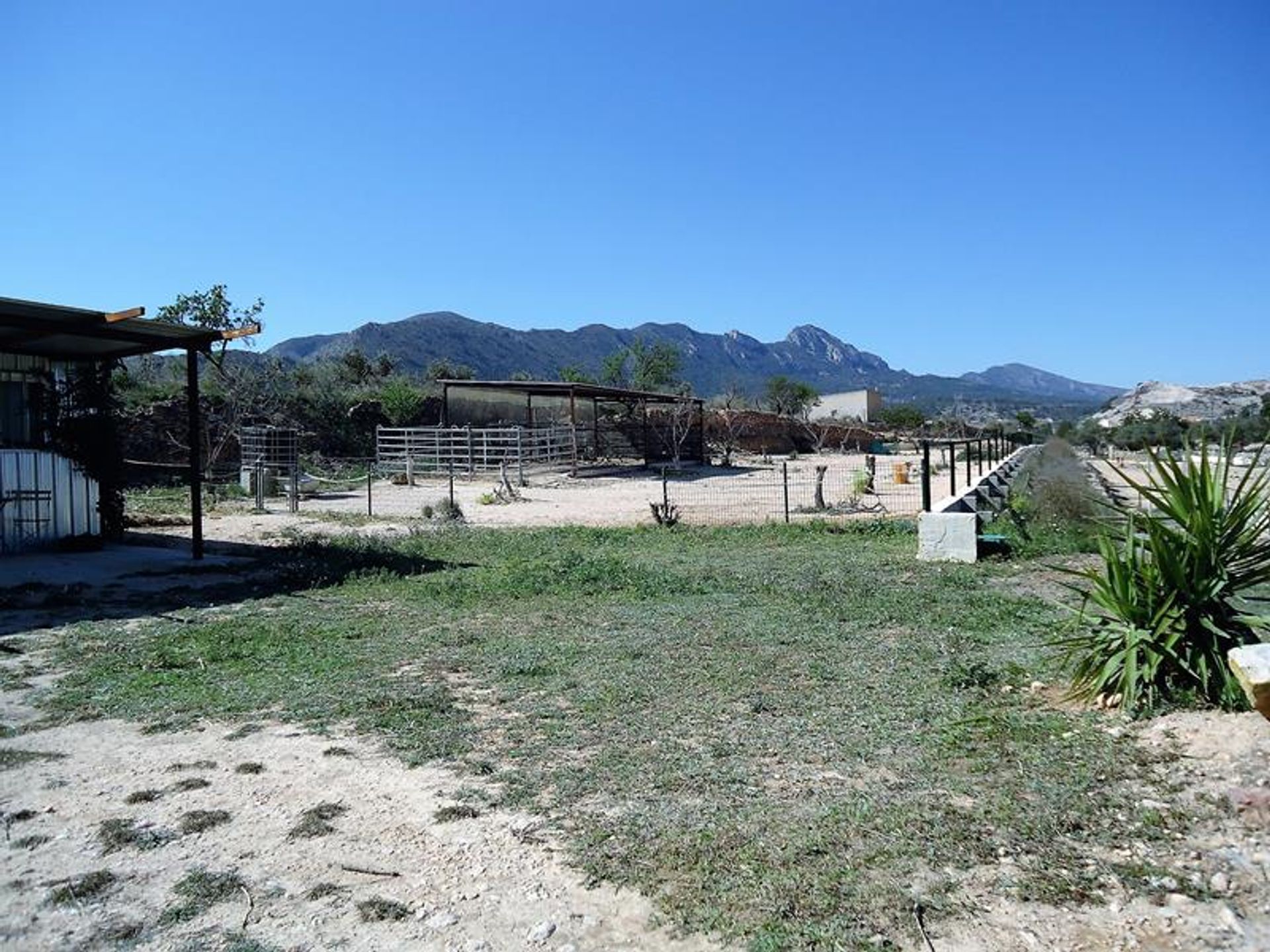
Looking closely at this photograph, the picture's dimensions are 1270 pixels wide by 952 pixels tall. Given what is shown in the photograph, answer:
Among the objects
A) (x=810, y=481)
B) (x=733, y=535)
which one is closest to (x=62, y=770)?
(x=733, y=535)

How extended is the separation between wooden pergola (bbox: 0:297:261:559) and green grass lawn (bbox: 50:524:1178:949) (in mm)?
4140

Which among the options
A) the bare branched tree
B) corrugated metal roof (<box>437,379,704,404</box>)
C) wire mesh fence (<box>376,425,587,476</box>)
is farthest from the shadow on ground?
the bare branched tree

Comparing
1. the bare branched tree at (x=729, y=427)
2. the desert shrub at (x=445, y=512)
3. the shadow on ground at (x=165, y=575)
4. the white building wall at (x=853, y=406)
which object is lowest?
the shadow on ground at (x=165, y=575)

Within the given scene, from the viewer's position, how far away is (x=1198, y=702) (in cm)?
489

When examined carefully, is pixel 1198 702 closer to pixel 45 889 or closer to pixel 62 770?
pixel 45 889

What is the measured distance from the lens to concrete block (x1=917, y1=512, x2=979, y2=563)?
11.7 metres

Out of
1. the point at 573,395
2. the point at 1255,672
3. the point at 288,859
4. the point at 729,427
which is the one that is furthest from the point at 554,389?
the point at 288,859

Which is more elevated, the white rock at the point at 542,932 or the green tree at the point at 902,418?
the green tree at the point at 902,418

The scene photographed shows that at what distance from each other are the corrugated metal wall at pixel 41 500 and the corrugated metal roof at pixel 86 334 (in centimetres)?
165

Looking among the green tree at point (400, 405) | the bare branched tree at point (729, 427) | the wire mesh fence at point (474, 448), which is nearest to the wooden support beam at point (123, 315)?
the wire mesh fence at point (474, 448)

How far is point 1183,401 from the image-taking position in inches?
2063

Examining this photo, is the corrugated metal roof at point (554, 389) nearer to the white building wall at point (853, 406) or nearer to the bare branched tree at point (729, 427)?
the bare branched tree at point (729, 427)

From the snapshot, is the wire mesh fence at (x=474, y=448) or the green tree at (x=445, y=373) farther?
the green tree at (x=445, y=373)

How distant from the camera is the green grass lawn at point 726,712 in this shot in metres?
3.50
